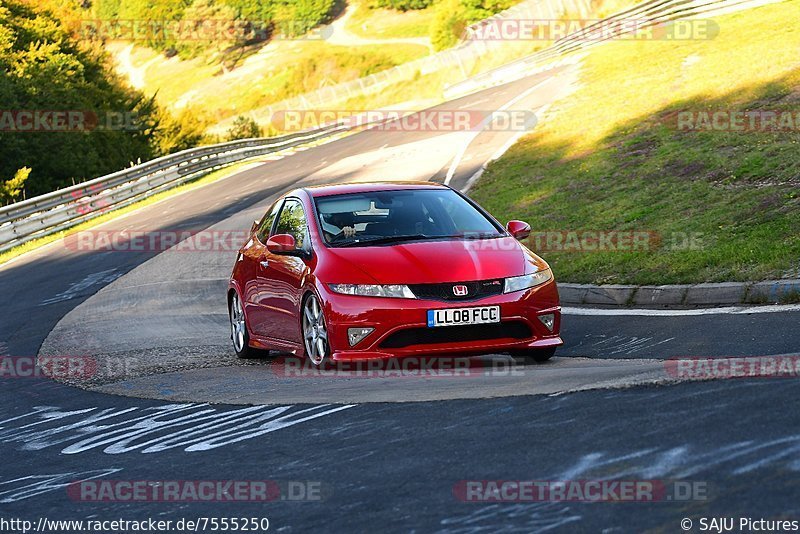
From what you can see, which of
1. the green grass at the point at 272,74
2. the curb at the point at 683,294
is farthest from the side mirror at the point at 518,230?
the green grass at the point at 272,74

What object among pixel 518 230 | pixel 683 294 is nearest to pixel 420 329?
pixel 518 230

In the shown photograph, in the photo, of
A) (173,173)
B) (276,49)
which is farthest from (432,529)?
(276,49)

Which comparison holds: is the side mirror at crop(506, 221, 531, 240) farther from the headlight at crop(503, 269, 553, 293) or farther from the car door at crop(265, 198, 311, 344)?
the car door at crop(265, 198, 311, 344)

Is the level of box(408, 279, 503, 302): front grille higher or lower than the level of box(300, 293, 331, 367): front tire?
higher

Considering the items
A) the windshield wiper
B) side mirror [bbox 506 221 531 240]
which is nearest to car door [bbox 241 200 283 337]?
the windshield wiper

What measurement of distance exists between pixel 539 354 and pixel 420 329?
1085 mm

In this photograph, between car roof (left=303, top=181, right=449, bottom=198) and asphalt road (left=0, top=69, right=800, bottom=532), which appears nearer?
asphalt road (left=0, top=69, right=800, bottom=532)

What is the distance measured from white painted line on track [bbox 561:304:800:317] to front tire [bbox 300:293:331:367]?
3398mm

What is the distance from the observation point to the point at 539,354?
9.74m

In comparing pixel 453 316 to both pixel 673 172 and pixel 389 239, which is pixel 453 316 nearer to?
pixel 389 239

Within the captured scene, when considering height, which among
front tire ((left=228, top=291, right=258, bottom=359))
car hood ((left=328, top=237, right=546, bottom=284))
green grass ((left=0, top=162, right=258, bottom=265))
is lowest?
green grass ((left=0, top=162, right=258, bottom=265))

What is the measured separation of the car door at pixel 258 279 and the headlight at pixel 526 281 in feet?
8.24

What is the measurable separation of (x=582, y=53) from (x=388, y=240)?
42.5m

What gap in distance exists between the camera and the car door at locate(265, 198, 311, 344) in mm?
10391
